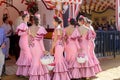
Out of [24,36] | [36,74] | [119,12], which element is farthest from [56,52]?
[119,12]

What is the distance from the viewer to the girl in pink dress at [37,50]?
24.7 ft

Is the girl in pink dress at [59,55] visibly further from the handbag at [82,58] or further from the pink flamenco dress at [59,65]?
the handbag at [82,58]

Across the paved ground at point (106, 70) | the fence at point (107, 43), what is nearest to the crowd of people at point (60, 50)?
the paved ground at point (106, 70)

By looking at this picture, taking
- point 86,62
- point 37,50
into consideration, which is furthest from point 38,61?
point 86,62

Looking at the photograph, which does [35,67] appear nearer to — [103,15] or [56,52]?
[56,52]

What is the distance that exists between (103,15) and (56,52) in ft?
28.1

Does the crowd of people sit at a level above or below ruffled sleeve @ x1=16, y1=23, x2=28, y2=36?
below

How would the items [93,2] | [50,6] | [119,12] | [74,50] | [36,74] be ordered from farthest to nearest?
[93,2] → [119,12] → [50,6] → [74,50] → [36,74]

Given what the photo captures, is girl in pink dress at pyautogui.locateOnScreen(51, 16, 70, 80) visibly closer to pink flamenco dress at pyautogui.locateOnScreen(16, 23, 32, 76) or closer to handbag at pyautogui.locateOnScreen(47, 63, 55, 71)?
handbag at pyautogui.locateOnScreen(47, 63, 55, 71)

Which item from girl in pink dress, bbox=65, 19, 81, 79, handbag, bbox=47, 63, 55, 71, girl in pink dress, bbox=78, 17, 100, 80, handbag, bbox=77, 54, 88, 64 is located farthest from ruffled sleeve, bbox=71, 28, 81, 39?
handbag, bbox=47, 63, 55, 71

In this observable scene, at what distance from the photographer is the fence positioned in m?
11.4

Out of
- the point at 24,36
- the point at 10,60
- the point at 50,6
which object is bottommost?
the point at 10,60

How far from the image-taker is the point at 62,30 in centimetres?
771

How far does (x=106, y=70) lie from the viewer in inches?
383
